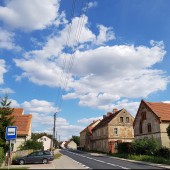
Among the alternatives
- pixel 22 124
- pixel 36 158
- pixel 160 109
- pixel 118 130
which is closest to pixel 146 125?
pixel 160 109

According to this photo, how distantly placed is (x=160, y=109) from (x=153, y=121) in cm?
264

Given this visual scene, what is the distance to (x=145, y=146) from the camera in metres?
38.4

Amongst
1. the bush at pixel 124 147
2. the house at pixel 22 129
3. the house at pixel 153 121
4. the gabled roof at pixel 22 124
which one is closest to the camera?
the house at pixel 153 121

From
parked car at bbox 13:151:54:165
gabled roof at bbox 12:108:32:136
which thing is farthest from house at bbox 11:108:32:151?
parked car at bbox 13:151:54:165

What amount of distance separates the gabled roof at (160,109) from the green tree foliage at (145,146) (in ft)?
16.7

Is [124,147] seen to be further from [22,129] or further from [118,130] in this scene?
[22,129]

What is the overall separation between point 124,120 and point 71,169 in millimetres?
43251

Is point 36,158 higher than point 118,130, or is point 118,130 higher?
point 118,130

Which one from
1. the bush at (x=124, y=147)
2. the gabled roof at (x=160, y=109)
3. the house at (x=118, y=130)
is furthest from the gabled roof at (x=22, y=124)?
the gabled roof at (x=160, y=109)

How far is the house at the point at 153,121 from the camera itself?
41678 mm

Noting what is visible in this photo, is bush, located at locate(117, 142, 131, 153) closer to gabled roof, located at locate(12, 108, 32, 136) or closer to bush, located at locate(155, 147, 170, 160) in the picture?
bush, located at locate(155, 147, 170, 160)

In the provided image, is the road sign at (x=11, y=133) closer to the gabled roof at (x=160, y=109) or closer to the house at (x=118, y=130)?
the gabled roof at (x=160, y=109)

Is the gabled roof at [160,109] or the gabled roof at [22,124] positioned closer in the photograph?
the gabled roof at [160,109]

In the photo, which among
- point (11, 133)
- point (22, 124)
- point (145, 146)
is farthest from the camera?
point (22, 124)
